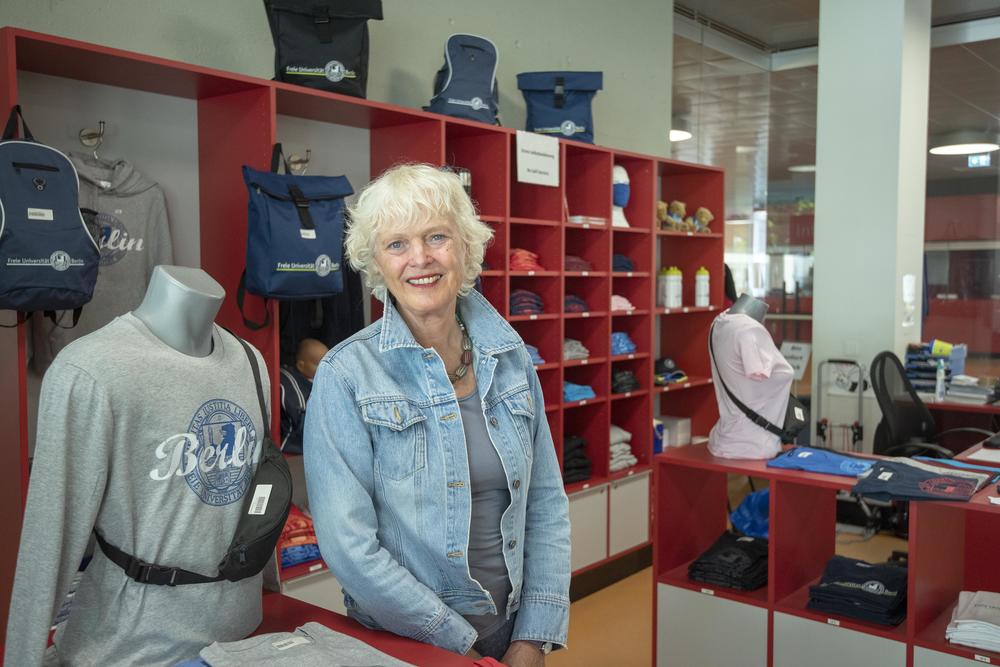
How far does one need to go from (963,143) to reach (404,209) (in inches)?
306

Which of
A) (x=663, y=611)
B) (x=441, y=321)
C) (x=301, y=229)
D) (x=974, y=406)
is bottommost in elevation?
(x=663, y=611)

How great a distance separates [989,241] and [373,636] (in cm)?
771

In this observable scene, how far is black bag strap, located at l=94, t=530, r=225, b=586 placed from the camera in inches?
62.0

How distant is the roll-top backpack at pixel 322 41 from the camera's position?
3.33m

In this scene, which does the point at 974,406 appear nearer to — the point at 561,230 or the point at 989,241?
the point at 989,241

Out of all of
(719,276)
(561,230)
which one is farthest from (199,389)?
(719,276)

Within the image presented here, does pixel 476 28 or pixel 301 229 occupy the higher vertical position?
A: pixel 476 28

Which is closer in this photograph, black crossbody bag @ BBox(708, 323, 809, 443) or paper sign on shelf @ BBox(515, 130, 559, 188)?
black crossbody bag @ BBox(708, 323, 809, 443)

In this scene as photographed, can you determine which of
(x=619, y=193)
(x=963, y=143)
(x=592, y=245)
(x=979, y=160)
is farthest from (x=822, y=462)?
(x=963, y=143)

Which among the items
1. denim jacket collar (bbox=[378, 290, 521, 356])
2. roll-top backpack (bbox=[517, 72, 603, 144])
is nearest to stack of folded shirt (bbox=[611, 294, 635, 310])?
roll-top backpack (bbox=[517, 72, 603, 144])

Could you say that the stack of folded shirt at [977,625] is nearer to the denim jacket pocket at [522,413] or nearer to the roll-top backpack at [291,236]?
the denim jacket pocket at [522,413]

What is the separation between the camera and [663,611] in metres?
3.45

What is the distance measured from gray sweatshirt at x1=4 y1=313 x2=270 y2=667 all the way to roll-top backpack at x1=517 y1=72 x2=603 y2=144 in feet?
10.7

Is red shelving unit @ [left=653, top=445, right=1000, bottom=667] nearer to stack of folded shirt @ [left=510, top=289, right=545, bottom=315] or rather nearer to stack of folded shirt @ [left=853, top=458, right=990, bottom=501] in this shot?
stack of folded shirt @ [left=853, top=458, right=990, bottom=501]
